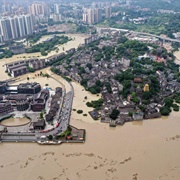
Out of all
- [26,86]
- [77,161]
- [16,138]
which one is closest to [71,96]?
[26,86]

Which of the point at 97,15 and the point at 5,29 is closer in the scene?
the point at 5,29

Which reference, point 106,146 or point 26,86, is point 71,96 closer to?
point 26,86

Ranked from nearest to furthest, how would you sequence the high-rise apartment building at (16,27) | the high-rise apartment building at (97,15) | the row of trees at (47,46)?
the row of trees at (47,46) → the high-rise apartment building at (16,27) → the high-rise apartment building at (97,15)

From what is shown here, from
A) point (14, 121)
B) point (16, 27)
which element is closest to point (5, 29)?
point (16, 27)

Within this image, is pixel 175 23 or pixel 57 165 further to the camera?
pixel 175 23

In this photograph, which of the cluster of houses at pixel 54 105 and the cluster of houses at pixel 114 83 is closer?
the cluster of houses at pixel 54 105

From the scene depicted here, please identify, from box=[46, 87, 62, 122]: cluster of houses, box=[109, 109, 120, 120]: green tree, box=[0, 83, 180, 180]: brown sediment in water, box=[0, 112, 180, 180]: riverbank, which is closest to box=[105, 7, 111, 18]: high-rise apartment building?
box=[46, 87, 62, 122]: cluster of houses

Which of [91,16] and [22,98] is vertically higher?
[91,16]

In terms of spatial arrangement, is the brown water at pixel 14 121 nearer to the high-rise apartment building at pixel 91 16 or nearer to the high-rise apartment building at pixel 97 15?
the high-rise apartment building at pixel 91 16

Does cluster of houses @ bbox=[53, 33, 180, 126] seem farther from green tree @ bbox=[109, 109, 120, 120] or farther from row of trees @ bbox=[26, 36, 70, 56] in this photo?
row of trees @ bbox=[26, 36, 70, 56]

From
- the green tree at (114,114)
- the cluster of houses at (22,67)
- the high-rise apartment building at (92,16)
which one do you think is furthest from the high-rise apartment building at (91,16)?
the green tree at (114,114)

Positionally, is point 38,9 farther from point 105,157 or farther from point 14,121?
point 105,157
